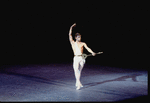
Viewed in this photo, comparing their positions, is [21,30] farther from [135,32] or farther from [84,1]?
[135,32]

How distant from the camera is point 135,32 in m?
14.3

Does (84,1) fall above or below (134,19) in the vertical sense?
above

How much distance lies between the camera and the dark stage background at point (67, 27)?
13.7 m

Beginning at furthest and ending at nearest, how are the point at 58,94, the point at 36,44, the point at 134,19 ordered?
the point at 36,44, the point at 134,19, the point at 58,94

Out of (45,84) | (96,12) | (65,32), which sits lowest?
(45,84)

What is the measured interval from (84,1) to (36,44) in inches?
235

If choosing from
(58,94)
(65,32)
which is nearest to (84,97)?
(58,94)

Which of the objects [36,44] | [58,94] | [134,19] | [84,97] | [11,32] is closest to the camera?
[84,97]

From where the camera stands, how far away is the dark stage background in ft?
45.0

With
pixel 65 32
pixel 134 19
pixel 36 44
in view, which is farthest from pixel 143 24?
pixel 36 44

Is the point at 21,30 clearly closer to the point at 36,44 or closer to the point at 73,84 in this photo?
the point at 36,44

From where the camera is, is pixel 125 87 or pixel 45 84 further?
pixel 45 84

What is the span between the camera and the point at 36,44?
16.9 metres

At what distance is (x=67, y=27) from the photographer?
16.0 meters
